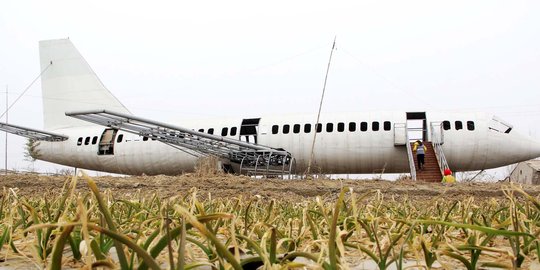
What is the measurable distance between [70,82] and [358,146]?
14.7 m

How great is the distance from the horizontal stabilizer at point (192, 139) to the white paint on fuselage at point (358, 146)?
3.22 feet

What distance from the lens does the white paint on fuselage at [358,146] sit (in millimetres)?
14789

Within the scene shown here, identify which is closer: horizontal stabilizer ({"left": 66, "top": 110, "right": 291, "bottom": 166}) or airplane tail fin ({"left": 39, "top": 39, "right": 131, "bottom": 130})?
horizontal stabilizer ({"left": 66, "top": 110, "right": 291, "bottom": 166})

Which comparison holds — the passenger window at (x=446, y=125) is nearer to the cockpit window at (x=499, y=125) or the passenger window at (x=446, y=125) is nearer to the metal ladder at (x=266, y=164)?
the cockpit window at (x=499, y=125)

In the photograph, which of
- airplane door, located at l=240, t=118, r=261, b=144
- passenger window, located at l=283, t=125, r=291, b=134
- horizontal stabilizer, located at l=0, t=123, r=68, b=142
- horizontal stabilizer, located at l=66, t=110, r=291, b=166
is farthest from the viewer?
horizontal stabilizer, located at l=0, t=123, r=68, b=142

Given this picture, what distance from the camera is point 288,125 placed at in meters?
16.7

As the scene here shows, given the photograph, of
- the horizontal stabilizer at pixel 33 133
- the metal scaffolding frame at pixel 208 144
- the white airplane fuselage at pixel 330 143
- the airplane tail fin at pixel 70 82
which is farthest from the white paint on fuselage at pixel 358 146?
the airplane tail fin at pixel 70 82

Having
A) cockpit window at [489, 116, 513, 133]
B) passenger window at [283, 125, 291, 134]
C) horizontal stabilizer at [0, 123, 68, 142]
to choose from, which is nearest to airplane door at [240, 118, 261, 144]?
passenger window at [283, 125, 291, 134]

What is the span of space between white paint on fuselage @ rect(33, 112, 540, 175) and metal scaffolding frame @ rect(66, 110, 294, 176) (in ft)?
2.90

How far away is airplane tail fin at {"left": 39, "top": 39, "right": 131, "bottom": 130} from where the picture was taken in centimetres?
2272

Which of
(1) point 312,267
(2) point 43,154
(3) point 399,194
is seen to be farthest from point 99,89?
(1) point 312,267

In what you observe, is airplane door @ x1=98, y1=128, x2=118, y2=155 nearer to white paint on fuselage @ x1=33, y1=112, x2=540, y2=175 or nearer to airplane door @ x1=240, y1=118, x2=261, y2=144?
white paint on fuselage @ x1=33, y1=112, x2=540, y2=175

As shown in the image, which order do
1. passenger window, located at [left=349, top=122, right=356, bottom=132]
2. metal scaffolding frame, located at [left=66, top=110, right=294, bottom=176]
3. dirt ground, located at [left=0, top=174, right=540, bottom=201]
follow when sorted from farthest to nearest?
passenger window, located at [left=349, top=122, right=356, bottom=132]
metal scaffolding frame, located at [left=66, top=110, right=294, bottom=176]
dirt ground, located at [left=0, top=174, right=540, bottom=201]

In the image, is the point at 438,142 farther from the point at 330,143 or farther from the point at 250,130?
the point at 250,130
